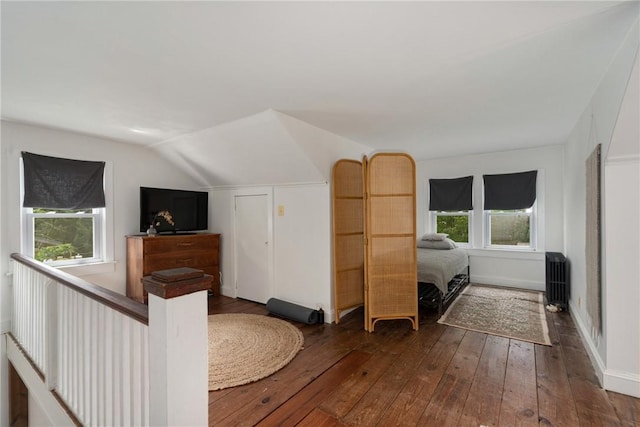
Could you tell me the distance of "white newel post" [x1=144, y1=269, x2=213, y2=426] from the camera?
3.63 feet

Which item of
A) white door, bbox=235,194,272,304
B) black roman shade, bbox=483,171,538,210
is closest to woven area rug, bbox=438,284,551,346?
black roman shade, bbox=483,171,538,210

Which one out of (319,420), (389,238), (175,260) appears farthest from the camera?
(175,260)

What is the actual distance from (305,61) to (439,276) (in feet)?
9.90

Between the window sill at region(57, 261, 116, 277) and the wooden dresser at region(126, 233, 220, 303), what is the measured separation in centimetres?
22

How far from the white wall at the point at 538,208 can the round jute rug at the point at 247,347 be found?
3.78 meters

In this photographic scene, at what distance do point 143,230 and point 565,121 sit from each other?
18.1 feet

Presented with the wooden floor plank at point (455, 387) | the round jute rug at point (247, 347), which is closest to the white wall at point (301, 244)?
the round jute rug at point (247, 347)

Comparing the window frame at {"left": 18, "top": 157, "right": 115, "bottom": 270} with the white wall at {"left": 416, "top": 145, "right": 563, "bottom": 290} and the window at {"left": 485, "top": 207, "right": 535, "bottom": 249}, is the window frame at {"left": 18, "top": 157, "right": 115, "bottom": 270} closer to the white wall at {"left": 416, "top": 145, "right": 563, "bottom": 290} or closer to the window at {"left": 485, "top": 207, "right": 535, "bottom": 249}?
the white wall at {"left": 416, "top": 145, "right": 563, "bottom": 290}

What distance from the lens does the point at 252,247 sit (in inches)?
178

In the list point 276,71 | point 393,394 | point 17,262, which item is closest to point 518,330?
point 393,394

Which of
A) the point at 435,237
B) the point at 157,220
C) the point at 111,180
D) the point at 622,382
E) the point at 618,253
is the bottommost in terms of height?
the point at 622,382

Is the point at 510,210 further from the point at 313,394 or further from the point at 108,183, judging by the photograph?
the point at 108,183

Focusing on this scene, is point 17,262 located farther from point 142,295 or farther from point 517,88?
point 517,88

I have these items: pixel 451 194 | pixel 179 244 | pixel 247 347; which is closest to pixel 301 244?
pixel 247 347
